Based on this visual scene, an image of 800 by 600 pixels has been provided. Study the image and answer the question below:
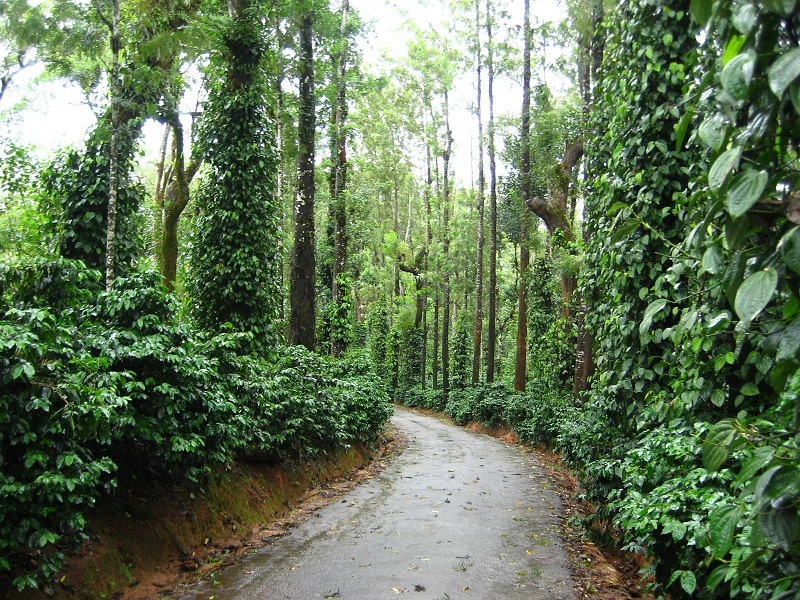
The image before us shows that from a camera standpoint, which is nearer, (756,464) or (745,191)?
(745,191)

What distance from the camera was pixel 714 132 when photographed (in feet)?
5.87

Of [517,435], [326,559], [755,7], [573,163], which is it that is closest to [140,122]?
[326,559]

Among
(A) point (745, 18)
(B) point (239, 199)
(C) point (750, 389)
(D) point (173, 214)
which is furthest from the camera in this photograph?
(D) point (173, 214)

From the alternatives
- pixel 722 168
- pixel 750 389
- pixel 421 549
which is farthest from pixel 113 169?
pixel 722 168

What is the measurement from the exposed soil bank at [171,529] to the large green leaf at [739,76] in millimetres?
4797

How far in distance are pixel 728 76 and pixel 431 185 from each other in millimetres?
32349

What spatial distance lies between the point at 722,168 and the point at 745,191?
94 mm

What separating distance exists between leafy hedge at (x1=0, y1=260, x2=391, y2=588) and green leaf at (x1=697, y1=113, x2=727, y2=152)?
3.86 metres

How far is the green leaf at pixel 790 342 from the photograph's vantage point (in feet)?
4.85

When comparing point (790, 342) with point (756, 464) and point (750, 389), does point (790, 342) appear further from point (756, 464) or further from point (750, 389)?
point (750, 389)

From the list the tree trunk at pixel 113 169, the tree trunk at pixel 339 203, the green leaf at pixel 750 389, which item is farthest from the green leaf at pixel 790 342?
the tree trunk at pixel 339 203

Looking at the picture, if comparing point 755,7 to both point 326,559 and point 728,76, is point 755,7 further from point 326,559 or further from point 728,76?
point 326,559

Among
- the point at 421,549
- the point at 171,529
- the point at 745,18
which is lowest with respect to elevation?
the point at 421,549

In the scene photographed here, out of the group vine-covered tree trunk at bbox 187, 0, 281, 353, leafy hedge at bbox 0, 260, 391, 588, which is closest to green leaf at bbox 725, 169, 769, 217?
leafy hedge at bbox 0, 260, 391, 588
